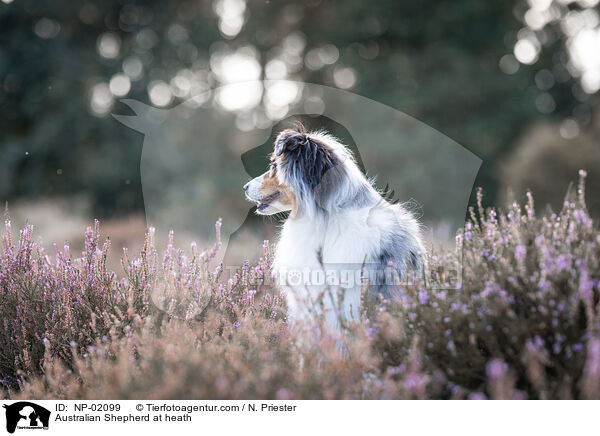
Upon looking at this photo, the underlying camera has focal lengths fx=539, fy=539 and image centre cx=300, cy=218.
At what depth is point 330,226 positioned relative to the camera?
3852 millimetres

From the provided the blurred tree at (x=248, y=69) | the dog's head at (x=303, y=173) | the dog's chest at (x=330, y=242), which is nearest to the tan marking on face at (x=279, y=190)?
the dog's head at (x=303, y=173)

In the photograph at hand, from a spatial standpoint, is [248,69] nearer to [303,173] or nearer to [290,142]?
[290,142]

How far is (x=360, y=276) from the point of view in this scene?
11.3ft

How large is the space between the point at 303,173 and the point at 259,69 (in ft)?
60.3

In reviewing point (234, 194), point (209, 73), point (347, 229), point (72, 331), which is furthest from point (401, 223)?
point (209, 73)

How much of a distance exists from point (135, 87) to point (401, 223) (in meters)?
17.4

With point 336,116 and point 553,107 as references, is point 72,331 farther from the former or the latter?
point 553,107

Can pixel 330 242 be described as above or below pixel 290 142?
below

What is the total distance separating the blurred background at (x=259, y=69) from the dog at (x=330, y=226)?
12.8 m
